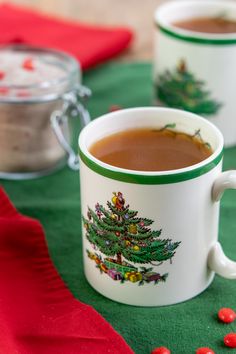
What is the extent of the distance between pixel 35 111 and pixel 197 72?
219 millimetres

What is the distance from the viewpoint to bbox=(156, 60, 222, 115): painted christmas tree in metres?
0.99

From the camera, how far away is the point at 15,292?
2.40 feet

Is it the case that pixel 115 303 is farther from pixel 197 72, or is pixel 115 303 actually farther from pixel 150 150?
pixel 197 72

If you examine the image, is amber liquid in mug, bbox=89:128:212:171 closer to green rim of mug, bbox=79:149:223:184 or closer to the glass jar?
green rim of mug, bbox=79:149:223:184

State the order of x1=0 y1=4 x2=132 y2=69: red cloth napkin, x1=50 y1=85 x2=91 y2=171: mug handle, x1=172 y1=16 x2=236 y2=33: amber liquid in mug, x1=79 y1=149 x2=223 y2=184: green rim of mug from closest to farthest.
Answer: x1=79 y1=149 x2=223 y2=184: green rim of mug → x1=50 y1=85 x2=91 y2=171: mug handle → x1=172 y1=16 x2=236 y2=33: amber liquid in mug → x1=0 y1=4 x2=132 y2=69: red cloth napkin

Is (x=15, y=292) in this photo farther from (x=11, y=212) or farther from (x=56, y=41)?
(x=56, y=41)

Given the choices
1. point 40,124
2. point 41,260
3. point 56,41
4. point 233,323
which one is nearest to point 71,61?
point 40,124

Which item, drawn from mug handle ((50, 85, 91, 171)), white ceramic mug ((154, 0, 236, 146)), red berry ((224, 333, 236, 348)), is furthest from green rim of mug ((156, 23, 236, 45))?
red berry ((224, 333, 236, 348))

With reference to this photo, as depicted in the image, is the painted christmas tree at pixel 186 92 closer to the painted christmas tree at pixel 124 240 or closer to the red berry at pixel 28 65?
the red berry at pixel 28 65

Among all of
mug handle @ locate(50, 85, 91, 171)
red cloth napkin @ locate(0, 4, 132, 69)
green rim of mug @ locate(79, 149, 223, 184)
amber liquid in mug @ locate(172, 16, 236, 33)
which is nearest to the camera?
green rim of mug @ locate(79, 149, 223, 184)

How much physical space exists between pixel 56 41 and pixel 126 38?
0.11 m

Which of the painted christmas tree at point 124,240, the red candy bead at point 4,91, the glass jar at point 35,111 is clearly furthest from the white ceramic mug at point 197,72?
the painted christmas tree at point 124,240

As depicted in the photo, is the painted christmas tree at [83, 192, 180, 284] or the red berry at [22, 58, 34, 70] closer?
the painted christmas tree at [83, 192, 180, 284]

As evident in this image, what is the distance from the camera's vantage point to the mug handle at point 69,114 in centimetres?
92
